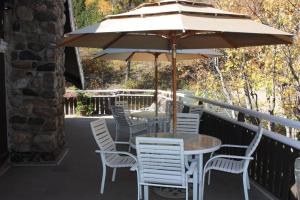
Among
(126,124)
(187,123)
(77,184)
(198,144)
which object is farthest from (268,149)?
(126,124)

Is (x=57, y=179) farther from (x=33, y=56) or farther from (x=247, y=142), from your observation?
(x=247, y=142)

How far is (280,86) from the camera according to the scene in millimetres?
9891

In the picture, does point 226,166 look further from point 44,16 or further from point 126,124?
point 44,16

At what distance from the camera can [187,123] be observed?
596 centimetres

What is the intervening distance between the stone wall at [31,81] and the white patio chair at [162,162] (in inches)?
114

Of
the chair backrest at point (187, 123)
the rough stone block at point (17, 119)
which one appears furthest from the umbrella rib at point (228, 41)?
the rough stone block at point (17, 119)

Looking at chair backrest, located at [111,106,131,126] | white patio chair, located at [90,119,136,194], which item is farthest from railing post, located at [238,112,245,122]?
chair backrest, located at [111,106,131,126]

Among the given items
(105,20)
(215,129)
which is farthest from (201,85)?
(105,20)

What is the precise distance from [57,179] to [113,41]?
2049 mm

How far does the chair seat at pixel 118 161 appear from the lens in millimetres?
4598

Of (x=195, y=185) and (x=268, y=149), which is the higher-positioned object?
(x=268, y=149)

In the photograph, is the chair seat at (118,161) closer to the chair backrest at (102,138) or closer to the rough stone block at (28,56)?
the chair backrest at (102,138)

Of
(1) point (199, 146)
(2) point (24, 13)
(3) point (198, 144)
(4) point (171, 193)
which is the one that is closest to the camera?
(1) point (199, 146)

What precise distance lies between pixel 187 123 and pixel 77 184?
1.88 meters
